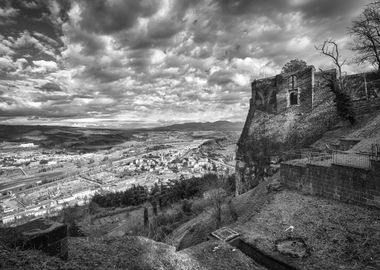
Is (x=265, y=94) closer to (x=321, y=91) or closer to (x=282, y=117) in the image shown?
(x=282, y=117)

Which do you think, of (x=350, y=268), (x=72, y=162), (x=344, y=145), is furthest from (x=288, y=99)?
(x=72, y=162)

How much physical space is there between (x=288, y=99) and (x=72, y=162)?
129547 millimetres

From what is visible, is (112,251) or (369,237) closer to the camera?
(112,251)

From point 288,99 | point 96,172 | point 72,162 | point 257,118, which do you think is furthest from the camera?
point 72,162

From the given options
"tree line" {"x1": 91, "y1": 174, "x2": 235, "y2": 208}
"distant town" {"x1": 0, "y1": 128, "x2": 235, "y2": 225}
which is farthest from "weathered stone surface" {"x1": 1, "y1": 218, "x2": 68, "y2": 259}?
"distant town" {"x1": 0, "y1": 128, "x2": 235, "y2": 225}

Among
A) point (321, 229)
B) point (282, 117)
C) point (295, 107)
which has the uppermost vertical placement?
point (295, 107)

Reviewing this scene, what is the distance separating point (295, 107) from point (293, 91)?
1.54 m

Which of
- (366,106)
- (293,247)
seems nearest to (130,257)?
(293,247)

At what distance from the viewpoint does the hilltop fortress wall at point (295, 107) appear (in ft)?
59.4

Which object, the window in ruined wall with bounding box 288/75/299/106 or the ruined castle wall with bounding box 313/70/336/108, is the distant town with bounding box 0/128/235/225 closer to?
the window in ruined wall with bounding box 288/75/299/106

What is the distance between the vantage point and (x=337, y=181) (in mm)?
9695

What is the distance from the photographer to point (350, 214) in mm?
8492

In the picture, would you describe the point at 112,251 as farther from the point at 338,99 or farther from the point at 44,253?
the point at 338,99

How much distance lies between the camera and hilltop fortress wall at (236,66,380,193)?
18.1 m
